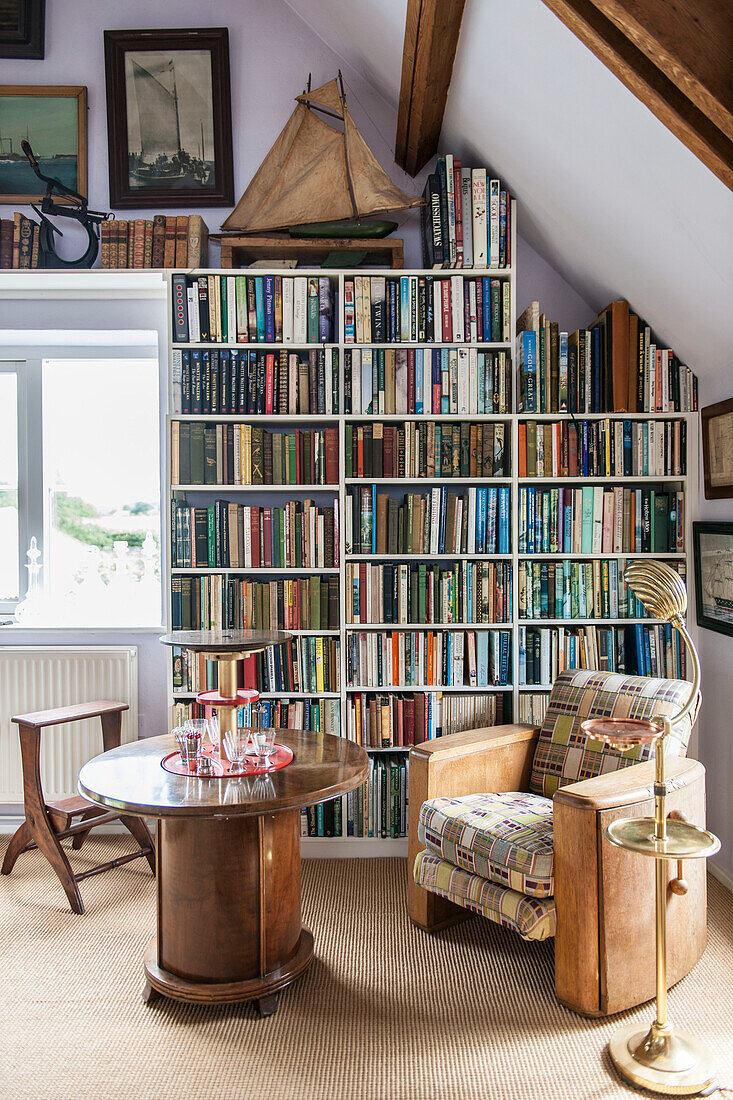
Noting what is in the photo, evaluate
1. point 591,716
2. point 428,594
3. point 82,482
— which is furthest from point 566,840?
point 82,482

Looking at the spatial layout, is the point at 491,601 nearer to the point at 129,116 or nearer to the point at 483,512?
the point at 483,512

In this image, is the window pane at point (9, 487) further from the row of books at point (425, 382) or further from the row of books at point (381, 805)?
the row of books at point (381, 805)

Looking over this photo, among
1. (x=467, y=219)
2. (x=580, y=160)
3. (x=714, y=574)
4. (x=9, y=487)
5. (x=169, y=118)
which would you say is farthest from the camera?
(x=9, y=487)

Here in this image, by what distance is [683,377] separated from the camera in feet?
9.96

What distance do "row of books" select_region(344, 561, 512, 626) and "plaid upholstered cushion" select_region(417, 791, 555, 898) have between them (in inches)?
31.0

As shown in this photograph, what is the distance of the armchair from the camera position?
2.00 m

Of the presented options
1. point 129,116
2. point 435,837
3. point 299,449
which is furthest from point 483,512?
point 129,116

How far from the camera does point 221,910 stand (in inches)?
80.4

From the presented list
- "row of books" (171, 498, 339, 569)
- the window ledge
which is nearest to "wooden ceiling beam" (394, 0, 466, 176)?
the window ledge

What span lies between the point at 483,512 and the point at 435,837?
4.28ft

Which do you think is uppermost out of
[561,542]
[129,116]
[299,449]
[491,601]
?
[129,116]

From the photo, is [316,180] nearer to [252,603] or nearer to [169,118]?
[169,118]

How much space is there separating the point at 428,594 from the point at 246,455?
92 centimetres

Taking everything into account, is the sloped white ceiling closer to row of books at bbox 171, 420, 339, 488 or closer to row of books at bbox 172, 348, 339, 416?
row of books at bbox 172, 348, 339, 416
